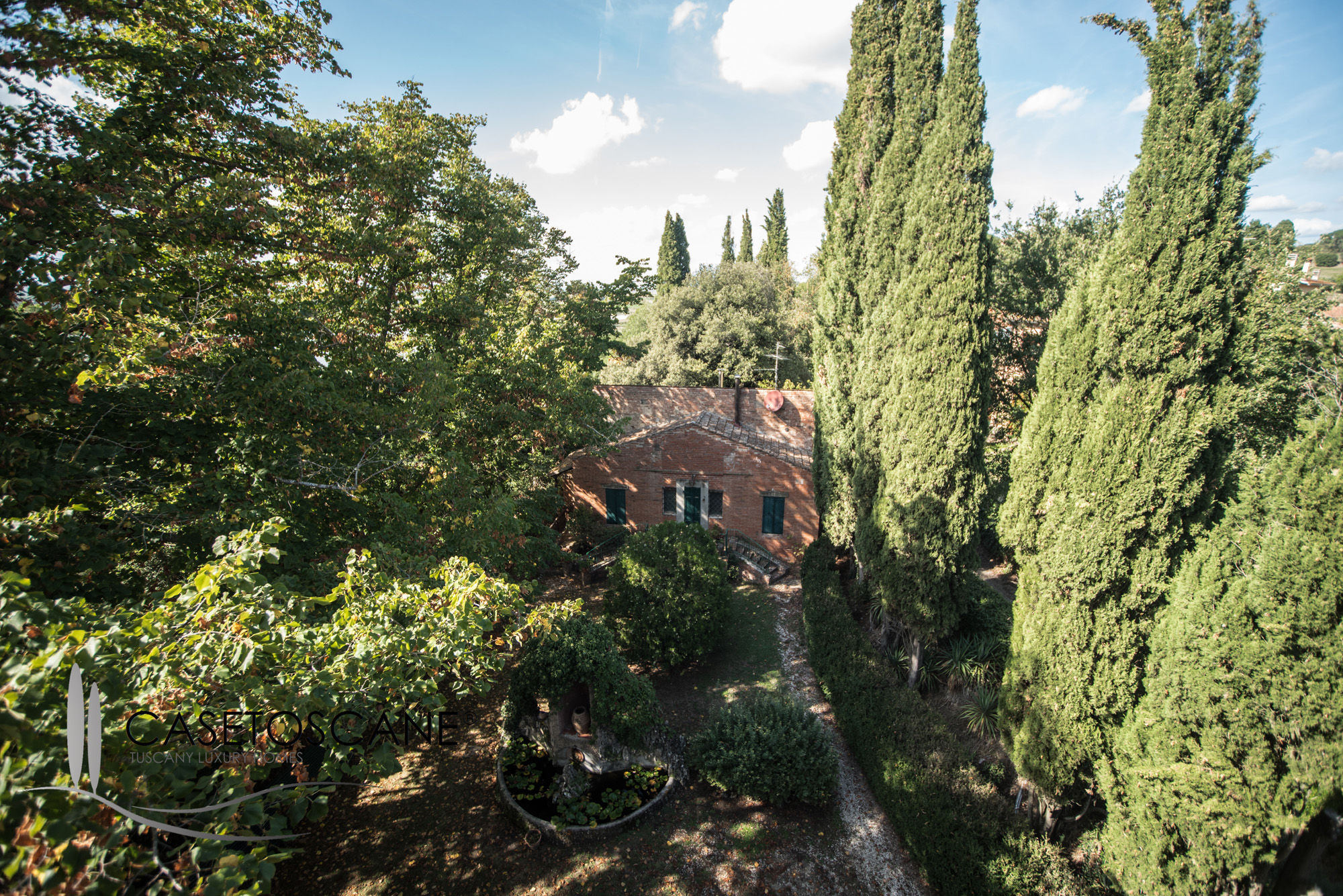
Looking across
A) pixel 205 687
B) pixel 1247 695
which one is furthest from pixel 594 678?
pixel 1247 695

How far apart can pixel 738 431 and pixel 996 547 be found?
9.92 m

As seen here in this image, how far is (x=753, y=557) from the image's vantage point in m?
18.0

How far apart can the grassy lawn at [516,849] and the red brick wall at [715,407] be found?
1535cm

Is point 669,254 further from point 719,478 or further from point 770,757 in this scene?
point 770,757

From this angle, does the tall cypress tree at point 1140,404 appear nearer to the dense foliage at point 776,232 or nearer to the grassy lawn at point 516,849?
the grassy lawn at point 516,849

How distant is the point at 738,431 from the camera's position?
19.3 meters

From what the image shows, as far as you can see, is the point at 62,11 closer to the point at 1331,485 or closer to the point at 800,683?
the point at 1331,485

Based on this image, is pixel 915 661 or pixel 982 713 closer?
pixel 982 713

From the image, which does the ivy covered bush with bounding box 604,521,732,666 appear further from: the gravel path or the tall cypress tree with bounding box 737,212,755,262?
the tall cypress tree with bounding box 737,212,755,262

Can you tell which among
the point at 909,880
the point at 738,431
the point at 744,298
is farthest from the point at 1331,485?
the point at 744,298

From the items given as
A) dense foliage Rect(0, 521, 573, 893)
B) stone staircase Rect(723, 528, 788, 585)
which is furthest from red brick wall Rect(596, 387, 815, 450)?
dense foliage Rect(0, 521, 573, 893)

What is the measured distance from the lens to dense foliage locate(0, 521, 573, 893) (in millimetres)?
2162

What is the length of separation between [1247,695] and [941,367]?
5943 millimetres

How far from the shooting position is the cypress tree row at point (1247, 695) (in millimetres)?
4625
